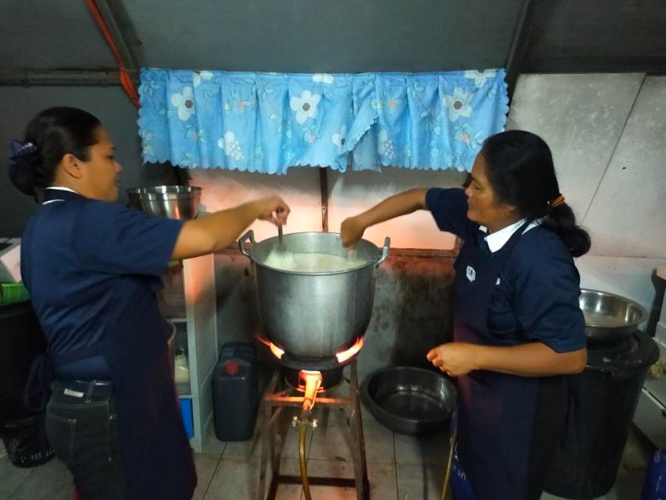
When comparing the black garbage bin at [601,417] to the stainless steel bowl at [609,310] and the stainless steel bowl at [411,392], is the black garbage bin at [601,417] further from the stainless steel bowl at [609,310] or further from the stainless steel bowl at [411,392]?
the stainless steel bowl at [411,392]

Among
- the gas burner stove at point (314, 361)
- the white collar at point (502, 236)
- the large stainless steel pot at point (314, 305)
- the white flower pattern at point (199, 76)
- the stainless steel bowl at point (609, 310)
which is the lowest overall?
the gas burner stove at point (314, 361)

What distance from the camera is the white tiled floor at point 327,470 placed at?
6.70 feet

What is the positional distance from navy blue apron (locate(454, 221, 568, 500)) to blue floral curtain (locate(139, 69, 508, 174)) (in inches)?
29.9

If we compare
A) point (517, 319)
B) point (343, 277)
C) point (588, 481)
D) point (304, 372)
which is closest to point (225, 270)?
point (304, 372)

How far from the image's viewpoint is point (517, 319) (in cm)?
120

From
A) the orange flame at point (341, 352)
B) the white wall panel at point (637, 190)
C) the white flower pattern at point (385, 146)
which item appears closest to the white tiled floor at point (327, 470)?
the orange flame at point (341, 352)

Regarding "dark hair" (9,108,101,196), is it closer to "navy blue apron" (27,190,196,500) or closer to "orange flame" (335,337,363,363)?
"navy blue apron" (27,190,196,500)

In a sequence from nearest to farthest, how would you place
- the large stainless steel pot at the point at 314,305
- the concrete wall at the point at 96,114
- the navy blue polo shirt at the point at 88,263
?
the navy blue polo shirt at the point at 88,263
the large stainless steel pot at the point at 314,305
the concrete wall at the point at 96,114

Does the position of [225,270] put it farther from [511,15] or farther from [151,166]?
[511,15]

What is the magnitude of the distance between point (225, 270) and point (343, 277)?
1.54 meters

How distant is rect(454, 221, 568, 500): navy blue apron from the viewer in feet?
4.14

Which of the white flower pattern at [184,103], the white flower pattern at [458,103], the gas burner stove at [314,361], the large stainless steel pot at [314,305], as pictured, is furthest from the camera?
the white flower pattern at [184,103]

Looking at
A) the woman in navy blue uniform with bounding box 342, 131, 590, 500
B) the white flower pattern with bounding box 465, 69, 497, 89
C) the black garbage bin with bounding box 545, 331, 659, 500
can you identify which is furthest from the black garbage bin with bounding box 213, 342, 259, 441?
the white flower pattern with bounding box 465, 69, 497, 89

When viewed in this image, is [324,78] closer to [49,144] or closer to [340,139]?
[340,139]
